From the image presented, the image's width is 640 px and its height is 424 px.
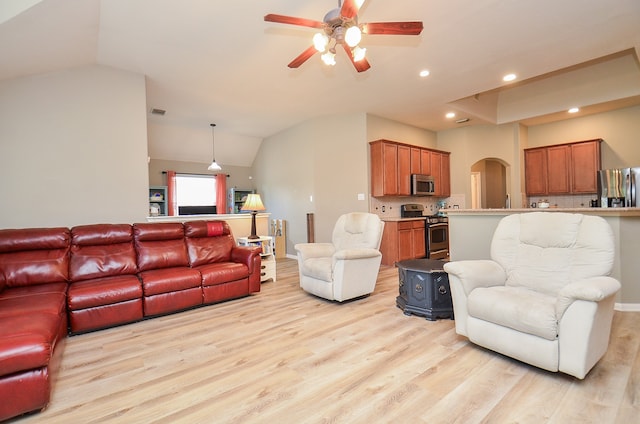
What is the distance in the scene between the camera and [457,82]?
4504 mm

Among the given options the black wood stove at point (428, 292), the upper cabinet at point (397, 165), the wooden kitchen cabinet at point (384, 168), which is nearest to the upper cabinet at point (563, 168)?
the upper cabinet at point (397, 165)

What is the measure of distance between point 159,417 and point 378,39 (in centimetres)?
380

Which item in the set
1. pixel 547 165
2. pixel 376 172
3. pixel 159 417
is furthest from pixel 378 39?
pixel 547 165

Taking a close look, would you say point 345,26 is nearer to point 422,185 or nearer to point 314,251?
point 314,251

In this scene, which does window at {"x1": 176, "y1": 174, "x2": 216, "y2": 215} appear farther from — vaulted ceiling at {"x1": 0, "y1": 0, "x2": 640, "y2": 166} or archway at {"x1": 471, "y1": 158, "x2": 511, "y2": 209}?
archway at {"x1": 471, "y1": 158, "x2": 511, "y2": 209}

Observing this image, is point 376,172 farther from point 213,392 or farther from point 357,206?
point 213,392

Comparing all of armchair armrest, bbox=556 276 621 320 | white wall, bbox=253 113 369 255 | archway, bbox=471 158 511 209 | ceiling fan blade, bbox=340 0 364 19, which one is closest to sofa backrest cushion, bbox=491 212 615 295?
armchair armrest, bbox=556 276 621 320

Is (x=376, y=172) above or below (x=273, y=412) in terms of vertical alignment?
above

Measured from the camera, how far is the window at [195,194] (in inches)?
320

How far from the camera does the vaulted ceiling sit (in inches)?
109

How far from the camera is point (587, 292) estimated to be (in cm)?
174

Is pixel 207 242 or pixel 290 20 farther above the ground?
pixel 290 20

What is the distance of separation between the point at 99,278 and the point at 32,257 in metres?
0.60

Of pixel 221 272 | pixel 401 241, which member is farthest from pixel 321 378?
pixel 401 241
